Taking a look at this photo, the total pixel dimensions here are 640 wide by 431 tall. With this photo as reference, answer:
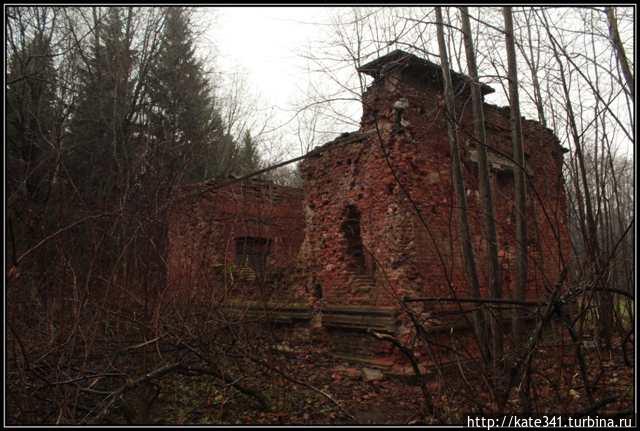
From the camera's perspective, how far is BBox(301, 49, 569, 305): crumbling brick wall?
24.3ft

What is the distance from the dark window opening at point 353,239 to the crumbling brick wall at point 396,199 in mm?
19

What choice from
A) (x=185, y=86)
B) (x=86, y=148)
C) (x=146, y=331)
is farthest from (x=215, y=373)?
(x=185, y=86)

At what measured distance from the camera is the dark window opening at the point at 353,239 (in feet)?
27.2

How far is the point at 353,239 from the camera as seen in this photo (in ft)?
27.7

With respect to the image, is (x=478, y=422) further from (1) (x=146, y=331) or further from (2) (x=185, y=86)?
(2) (x=185, y=86)

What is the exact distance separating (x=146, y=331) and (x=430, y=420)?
3310 mm

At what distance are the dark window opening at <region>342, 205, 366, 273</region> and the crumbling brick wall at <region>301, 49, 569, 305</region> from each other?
0.7 inches

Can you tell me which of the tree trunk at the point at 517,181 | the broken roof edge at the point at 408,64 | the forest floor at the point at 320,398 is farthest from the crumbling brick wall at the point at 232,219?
the tree trunk at the point at 517,181

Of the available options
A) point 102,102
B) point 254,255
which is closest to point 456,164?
point 254,255

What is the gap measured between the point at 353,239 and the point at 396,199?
4.30 ft

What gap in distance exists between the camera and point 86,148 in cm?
1647

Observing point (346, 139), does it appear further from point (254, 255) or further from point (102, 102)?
point (102, 102)

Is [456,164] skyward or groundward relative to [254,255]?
skyward

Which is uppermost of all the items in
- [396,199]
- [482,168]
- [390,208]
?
[482,168]
